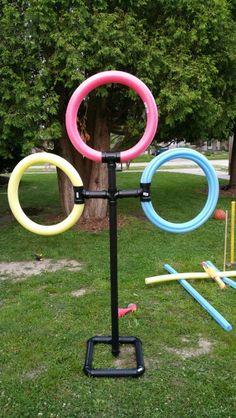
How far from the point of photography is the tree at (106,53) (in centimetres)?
702

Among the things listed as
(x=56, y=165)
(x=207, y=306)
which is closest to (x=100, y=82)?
(x=56, y=165)

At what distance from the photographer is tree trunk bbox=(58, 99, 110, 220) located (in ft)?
29.6

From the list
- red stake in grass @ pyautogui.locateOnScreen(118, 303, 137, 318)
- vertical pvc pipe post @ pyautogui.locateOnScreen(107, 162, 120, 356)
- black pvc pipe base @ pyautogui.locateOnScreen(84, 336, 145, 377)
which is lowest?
black pvc pipe base @ pyautogui.locateOnScreen(84, 336, 145, 377)

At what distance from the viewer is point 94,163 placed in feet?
30.5

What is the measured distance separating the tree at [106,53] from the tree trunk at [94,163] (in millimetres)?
704

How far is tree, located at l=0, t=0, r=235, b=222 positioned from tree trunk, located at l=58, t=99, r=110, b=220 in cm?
70

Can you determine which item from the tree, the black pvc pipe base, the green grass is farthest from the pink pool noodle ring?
the tree

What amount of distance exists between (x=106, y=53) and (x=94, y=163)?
284 cm

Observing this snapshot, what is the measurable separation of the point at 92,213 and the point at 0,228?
2.05 metres

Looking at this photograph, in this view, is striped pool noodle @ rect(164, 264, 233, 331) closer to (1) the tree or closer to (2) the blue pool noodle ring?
(2) the blue pool noodle ring

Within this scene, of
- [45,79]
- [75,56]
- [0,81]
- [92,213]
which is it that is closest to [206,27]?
[75,56]

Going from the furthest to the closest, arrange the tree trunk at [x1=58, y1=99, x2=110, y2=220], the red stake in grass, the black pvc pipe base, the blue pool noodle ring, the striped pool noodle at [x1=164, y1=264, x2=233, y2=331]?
the tree trunk at [x1=58, y1=99, x2=110, y2=220], the red stake in grass, the striped pool noodle at [x1=164, y1=264, x2=233, y2=331], the blue pool noodle ring, the black pvc pipe base

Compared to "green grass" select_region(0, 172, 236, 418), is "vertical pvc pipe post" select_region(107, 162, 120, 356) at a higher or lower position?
higher

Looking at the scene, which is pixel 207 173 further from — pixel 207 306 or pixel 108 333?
pixel 108 333
